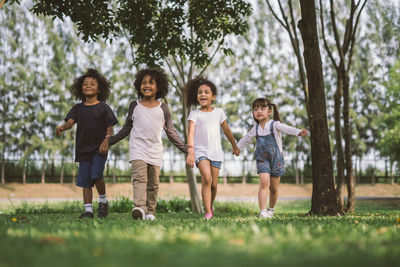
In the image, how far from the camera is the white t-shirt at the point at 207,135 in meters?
6.14

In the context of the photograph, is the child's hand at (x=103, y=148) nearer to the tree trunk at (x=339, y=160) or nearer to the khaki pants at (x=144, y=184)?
the khaki pants at (x=144, y=184)

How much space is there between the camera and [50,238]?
2639 millimetres

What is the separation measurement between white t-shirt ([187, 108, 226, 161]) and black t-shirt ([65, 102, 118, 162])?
118 cm

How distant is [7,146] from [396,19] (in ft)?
85.1

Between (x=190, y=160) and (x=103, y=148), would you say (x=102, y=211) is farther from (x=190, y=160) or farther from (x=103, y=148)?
(x=190, y=160)

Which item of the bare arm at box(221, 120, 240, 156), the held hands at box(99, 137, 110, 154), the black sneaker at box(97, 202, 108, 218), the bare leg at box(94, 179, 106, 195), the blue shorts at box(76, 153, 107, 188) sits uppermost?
the bare arm at box(221, 120, 240, 156)

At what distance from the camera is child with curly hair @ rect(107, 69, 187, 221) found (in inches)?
225

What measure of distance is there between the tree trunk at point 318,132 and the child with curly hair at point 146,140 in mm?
2754

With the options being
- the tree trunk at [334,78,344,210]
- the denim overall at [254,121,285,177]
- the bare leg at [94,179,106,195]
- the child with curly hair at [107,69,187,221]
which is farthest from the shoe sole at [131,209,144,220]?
the tree trunk at [334,78,344,210]

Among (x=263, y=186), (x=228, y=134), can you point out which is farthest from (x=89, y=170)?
(x=263, y=186)

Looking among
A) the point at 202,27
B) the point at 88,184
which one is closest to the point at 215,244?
the point at 88,184

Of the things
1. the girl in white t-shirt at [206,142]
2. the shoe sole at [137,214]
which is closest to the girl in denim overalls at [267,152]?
the girl in white t-shirt at [206,142]

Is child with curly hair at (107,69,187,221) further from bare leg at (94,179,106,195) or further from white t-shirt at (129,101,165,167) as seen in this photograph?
bare leg at (94,179,106,195)

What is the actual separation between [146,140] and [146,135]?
0.22ft
